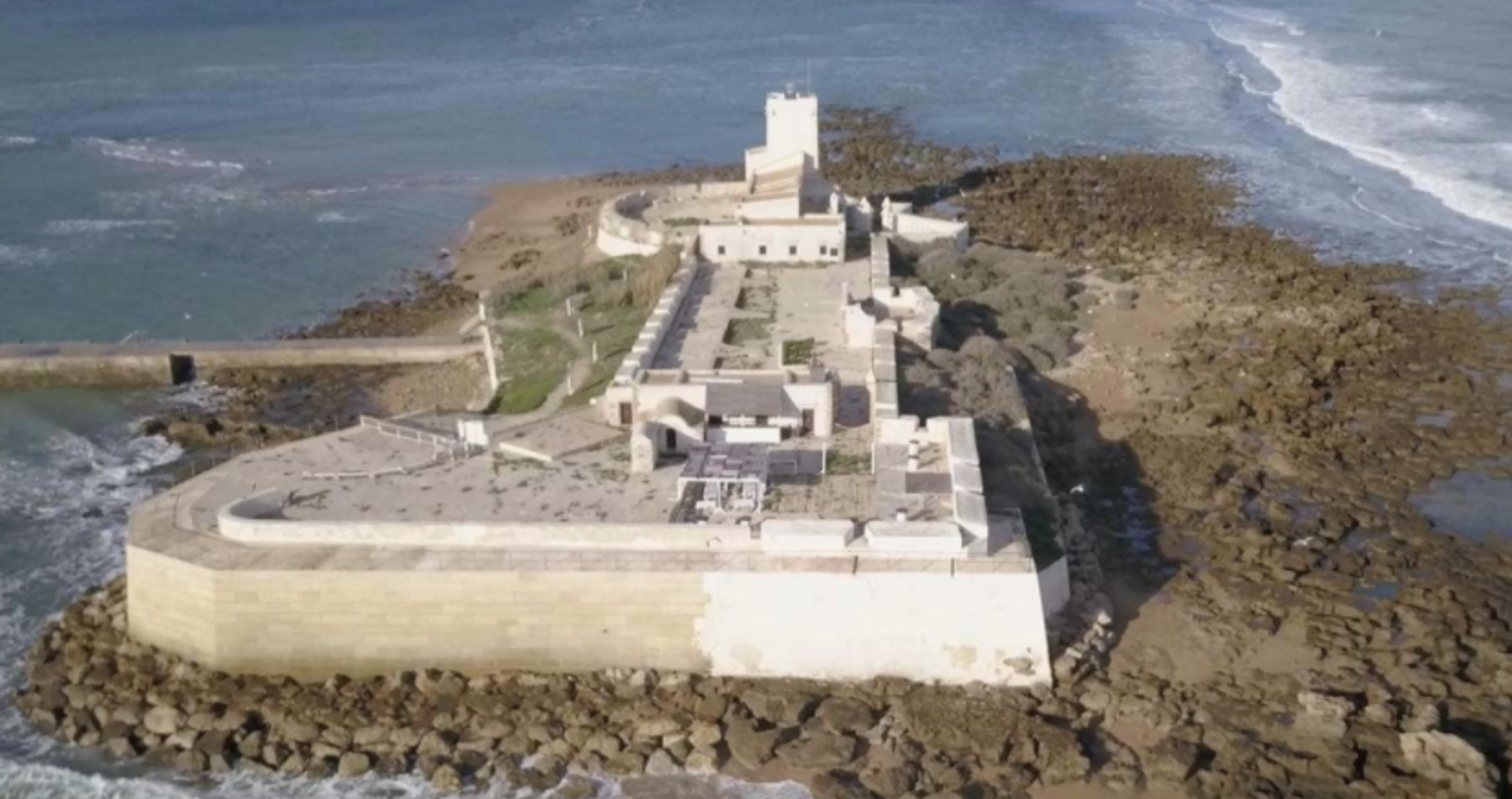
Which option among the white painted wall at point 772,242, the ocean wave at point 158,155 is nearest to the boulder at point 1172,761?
the white painted wall at point 772,242

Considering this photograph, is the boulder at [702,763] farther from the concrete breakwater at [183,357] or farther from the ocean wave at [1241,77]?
the ocean wave at [1241,77]

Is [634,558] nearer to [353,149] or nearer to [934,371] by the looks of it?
[934,371]

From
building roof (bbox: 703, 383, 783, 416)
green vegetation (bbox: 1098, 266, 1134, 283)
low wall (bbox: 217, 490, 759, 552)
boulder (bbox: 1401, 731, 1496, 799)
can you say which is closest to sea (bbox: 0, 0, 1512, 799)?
low wall (bbox: 217, 490, 759, 552)

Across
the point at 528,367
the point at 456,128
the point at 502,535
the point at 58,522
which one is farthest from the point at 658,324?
the point at 456,128

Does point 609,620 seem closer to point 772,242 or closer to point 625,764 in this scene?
point 625,764

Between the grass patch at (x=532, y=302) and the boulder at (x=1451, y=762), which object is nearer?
the boulder at (x=1451, y=762)

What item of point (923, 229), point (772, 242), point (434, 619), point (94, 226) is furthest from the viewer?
point (94, 226)
